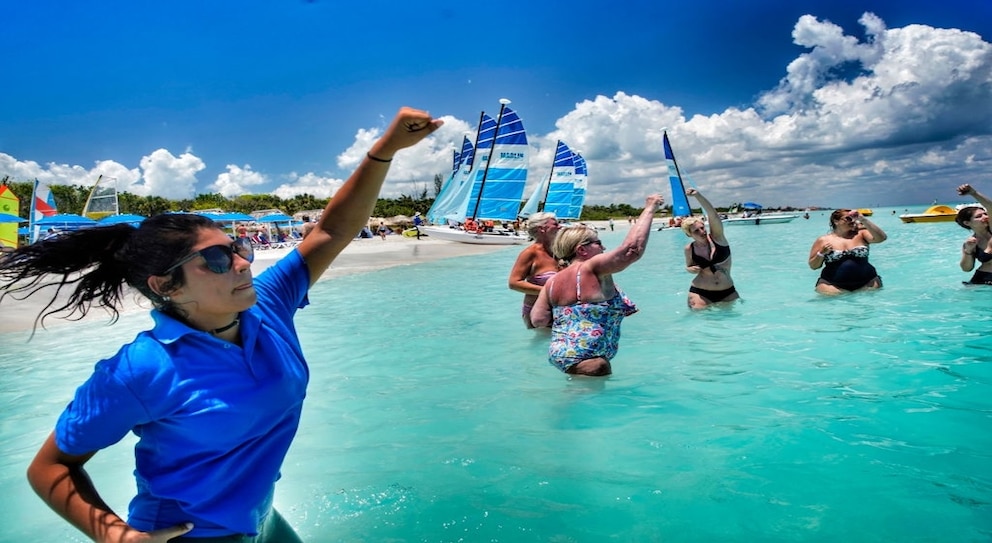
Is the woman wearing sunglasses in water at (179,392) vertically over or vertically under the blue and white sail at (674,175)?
under

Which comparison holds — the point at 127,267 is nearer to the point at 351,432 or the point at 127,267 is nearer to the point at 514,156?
the point at 351,432

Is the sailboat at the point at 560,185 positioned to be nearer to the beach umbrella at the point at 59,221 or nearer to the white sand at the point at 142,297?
the white sand at the point at 142,297

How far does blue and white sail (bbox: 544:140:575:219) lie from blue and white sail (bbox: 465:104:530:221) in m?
11.8

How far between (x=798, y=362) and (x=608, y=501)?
130 inches

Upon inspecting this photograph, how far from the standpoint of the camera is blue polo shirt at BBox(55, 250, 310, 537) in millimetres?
1560

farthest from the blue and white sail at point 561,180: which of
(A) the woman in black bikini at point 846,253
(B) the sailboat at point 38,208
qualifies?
(A) the woman in black bikini at point 846,253

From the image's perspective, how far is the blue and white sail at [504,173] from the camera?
4216 centimetres

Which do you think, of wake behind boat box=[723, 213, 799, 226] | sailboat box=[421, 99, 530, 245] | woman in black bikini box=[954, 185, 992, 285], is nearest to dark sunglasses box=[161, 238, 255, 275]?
woman in black bikini box=[954, 185, 992, 285]

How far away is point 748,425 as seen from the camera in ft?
13.2

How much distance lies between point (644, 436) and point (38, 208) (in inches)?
1681

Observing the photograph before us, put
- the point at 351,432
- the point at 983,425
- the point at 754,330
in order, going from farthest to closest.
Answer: the point at 754,330, the point at 351,432, the point at 983,425

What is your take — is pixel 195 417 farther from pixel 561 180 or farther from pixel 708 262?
pixel 561 180

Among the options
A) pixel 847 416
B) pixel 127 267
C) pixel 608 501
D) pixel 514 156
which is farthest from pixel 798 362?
pixel 514 156

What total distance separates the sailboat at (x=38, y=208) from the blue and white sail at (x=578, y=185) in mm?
40329
